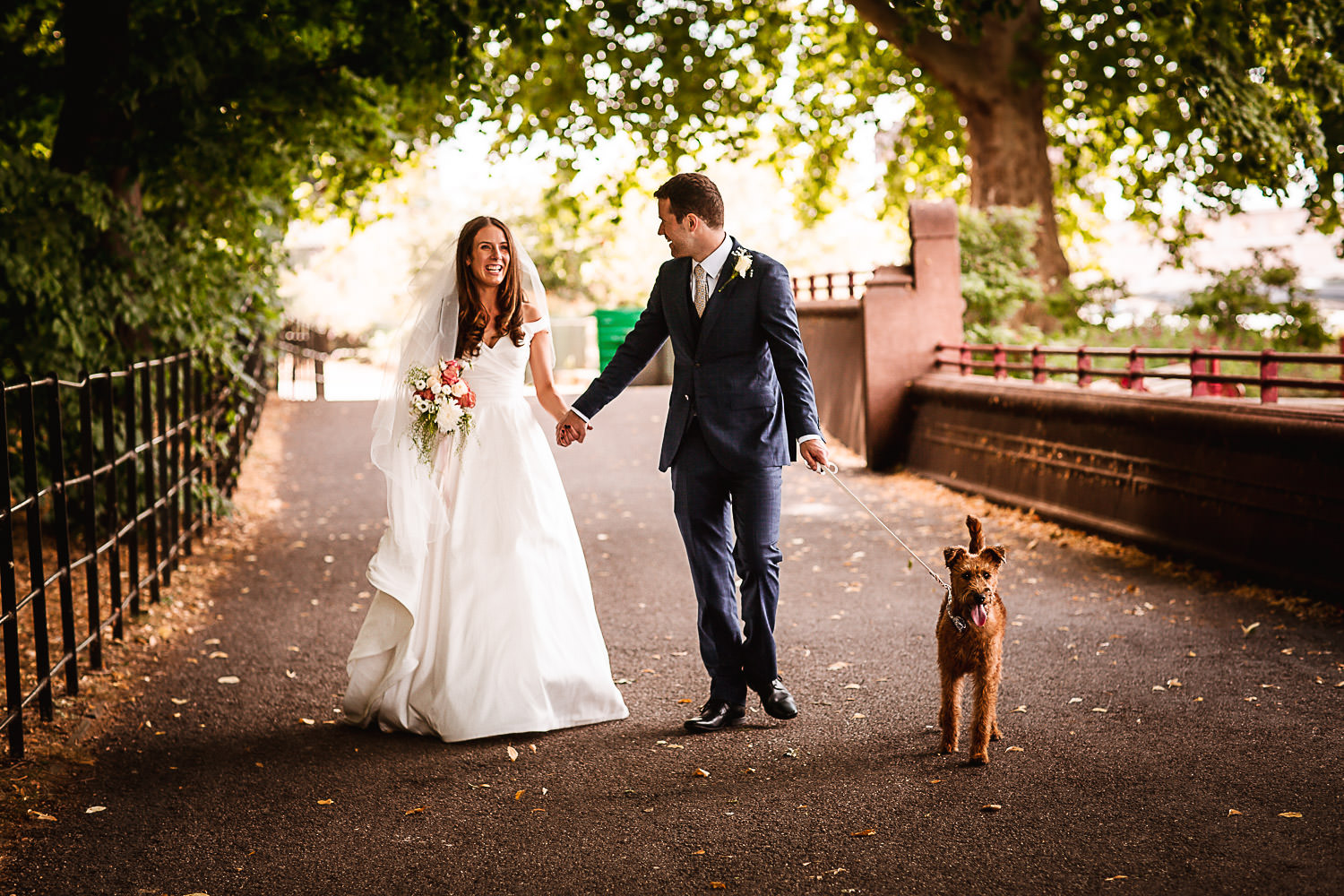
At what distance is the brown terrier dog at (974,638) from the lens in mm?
4930

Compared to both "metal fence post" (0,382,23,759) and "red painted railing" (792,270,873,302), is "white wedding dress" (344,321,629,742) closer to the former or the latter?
"metal fence post" (0,382,23,759)

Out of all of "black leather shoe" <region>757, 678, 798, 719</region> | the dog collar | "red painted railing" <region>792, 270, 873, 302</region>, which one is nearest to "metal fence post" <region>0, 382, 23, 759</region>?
"black leather shoe" <region>757, 678, 798, 719</region>

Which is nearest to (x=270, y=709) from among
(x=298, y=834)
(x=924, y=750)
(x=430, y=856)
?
(x=298, y=834)

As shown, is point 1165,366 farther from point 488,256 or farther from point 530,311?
point 488,256

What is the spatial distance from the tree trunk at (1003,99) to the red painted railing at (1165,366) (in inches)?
104

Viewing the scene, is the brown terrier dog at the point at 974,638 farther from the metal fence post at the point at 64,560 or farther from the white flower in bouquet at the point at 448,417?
the metal fence post at the point at 64,560

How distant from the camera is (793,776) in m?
5.00

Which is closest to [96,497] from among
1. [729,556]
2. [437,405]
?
[437,405]

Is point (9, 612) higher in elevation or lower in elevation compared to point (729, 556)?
lower

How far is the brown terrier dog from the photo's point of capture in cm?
493

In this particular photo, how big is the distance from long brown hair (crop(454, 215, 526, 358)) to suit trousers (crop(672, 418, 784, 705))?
114 cm

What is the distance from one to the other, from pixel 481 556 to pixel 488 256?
143cm

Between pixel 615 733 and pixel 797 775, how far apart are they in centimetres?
99

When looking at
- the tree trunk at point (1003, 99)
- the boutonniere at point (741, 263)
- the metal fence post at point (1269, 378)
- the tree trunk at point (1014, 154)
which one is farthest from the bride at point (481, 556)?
the tree trunk at point (1014, 154)
